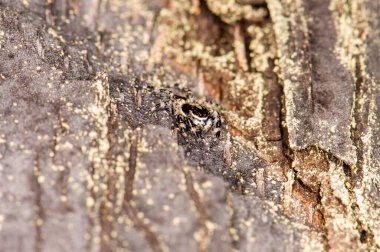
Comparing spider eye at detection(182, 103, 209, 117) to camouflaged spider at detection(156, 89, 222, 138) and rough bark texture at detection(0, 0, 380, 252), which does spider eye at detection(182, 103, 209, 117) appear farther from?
rough bark texture at detection(0, 0, 380, 252)

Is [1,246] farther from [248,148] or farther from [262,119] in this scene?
[262,119]

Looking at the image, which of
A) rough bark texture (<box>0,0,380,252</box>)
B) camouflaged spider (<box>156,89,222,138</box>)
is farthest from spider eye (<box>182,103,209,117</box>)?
rough bark texture (<box>0,0,380,252</box>)

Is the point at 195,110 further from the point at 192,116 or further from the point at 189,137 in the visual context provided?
the point at 189,137

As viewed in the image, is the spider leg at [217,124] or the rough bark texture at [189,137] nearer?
the rough bark texture at [189,137]

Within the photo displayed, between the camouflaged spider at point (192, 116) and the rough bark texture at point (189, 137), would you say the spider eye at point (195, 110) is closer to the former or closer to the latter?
the camouflaged spider at point (192, 116)

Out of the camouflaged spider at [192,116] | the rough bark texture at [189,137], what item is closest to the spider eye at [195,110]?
the camouflaged spider at [192,116]

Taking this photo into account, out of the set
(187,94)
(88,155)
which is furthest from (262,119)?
(88,155)

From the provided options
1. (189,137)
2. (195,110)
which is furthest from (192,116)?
(189,137)
